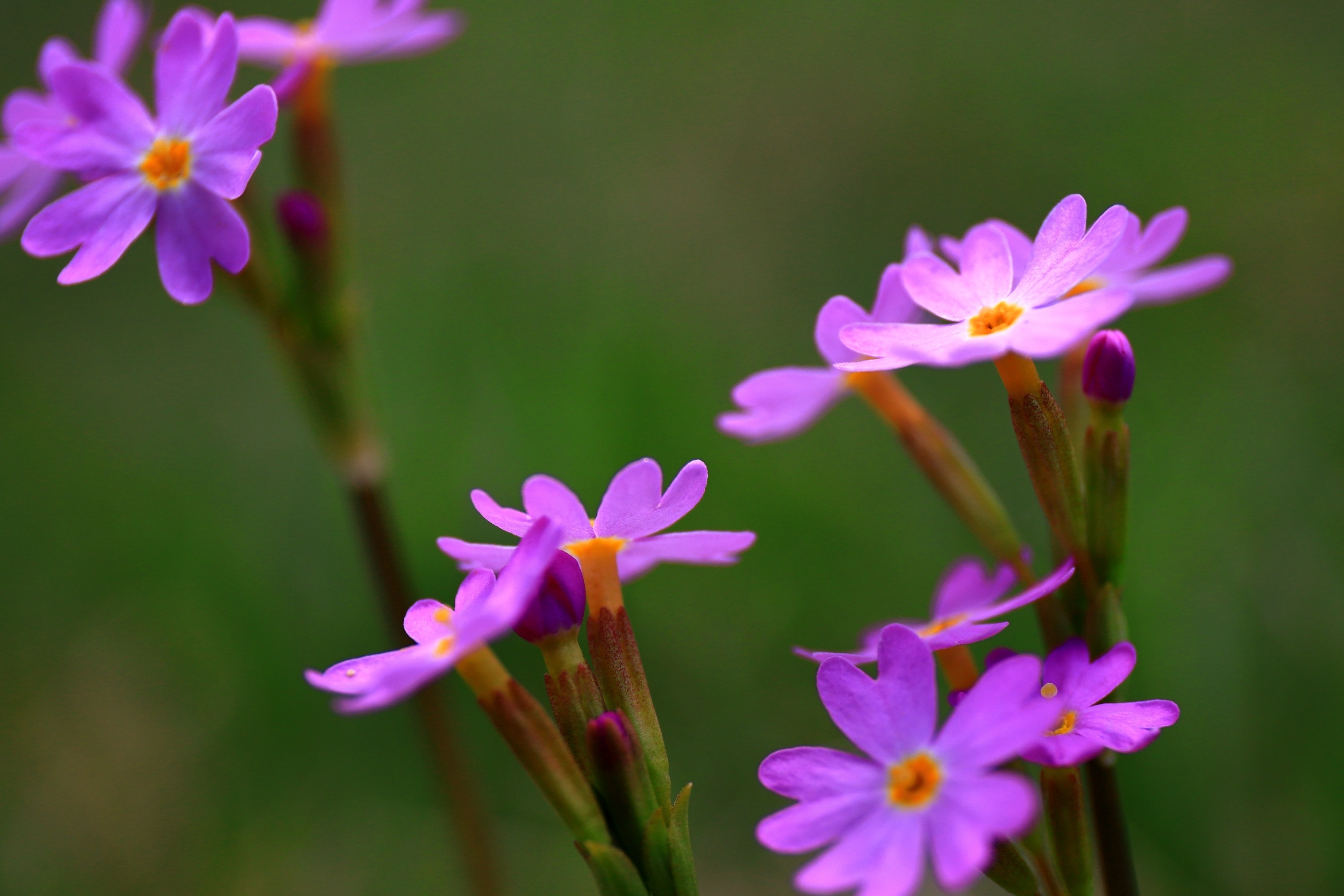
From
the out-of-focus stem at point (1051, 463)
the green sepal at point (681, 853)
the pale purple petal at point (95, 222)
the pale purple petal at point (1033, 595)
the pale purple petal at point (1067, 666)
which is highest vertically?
the pale purple petal at point (95, 222)

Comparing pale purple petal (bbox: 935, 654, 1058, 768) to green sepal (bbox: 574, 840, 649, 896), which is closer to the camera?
pale purple petal (bbox: 935, 654, 1058, 768)

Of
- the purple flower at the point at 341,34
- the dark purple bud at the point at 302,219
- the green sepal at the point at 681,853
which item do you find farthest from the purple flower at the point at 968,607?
the purple flower at the point at 341,34

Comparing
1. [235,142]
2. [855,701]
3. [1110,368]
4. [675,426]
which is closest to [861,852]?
[855,701]

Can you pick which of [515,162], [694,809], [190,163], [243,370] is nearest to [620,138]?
[515,162]

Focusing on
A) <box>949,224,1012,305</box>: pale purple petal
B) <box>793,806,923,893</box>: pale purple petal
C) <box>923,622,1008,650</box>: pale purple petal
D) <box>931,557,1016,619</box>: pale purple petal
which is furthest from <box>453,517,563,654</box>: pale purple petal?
<box>931,557,1016,619</box>: pale purple petal

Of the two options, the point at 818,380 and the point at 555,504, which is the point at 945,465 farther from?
the point at 555,504

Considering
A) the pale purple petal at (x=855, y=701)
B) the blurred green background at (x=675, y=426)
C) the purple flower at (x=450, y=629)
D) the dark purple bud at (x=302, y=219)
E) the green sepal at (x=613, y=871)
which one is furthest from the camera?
the blurred green background at (x=675, y=426)

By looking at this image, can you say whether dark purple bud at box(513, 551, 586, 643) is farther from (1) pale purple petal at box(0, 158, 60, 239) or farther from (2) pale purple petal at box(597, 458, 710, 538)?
(1) pale purple petal at box(0, 158, 60, 239)

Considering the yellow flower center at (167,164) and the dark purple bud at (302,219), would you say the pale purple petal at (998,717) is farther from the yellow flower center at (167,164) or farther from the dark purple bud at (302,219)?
the dark purple bud at (302,219)
